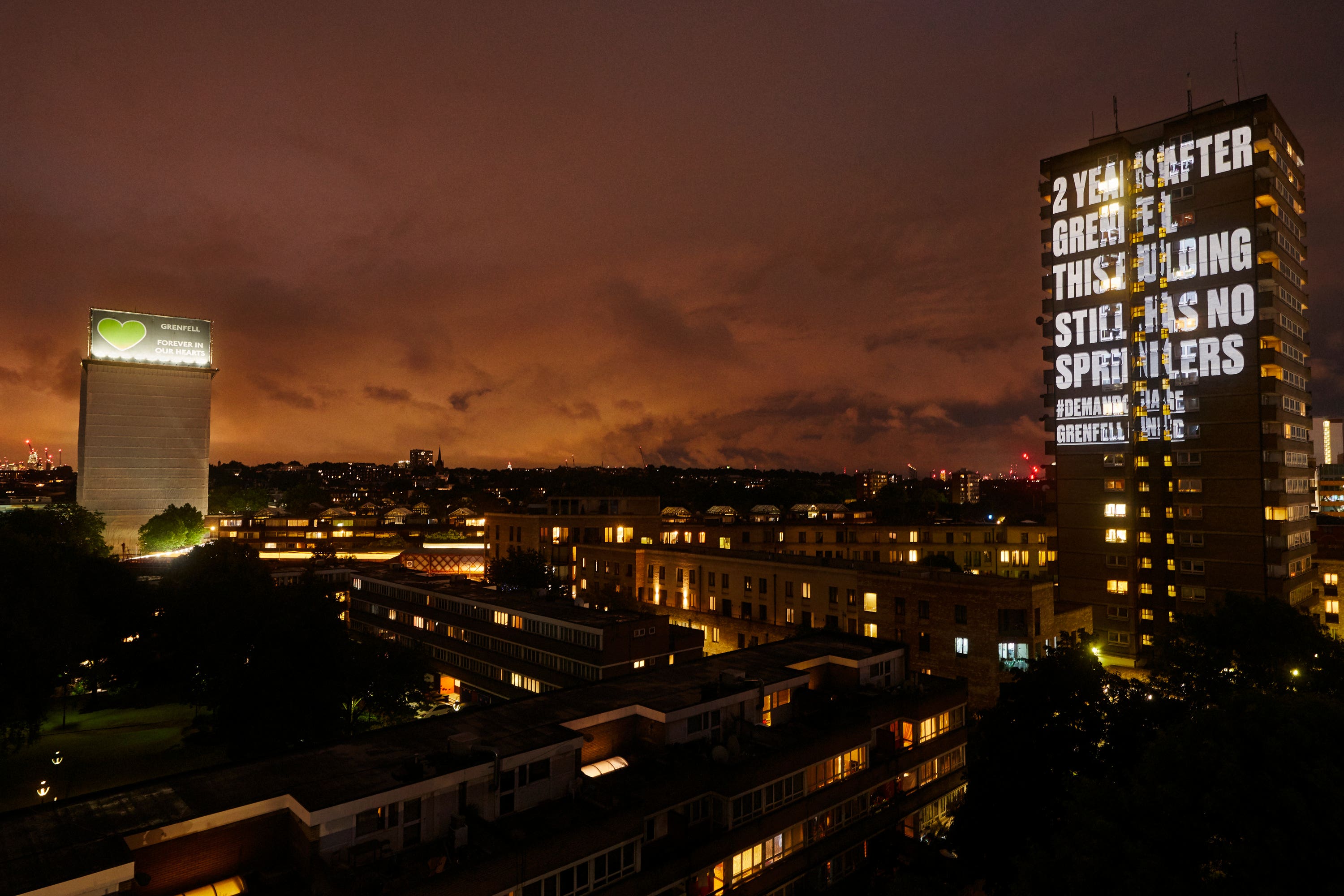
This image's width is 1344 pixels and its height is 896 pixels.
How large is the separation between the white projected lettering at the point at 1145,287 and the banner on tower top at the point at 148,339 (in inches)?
6571

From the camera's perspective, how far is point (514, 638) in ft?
172

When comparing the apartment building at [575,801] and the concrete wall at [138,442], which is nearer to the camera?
the apartment building at [575,801]

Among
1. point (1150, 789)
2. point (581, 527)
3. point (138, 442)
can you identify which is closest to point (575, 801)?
point (1150, 789)

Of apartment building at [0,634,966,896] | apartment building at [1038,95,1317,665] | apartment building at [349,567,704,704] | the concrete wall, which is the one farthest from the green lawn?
the concrete wall

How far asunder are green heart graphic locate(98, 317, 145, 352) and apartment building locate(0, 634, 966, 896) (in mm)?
164094

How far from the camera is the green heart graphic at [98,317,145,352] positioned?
14725 cm

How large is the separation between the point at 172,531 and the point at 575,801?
452 ft

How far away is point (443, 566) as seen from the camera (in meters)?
113

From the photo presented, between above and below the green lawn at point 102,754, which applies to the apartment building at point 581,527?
above

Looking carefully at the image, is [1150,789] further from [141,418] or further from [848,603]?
[141,418]

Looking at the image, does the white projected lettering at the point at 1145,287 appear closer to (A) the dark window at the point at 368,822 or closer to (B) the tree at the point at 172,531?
(A) the dark window at the point at 368,822

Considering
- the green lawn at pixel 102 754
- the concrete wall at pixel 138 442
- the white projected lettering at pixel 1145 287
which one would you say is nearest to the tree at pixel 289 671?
the green lawn at pixel 102 754

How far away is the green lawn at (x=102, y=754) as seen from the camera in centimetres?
3906

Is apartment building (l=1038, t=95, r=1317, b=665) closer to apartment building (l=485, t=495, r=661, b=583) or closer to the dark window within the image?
apartment building (l=485, t=495, r=661, b=583)
